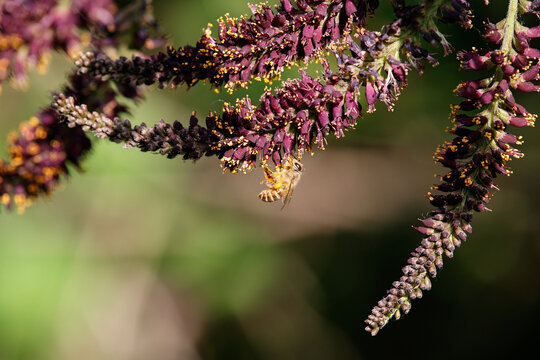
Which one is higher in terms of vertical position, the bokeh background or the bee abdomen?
the bee abdomen

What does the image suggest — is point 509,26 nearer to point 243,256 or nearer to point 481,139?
point 481,139

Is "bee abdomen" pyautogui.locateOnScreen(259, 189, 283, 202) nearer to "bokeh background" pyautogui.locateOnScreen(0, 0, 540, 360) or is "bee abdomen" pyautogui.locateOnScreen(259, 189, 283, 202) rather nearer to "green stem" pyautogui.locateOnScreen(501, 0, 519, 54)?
"bokeh background" pyautogui.locateOnScreen(0, 0, 540, 360)

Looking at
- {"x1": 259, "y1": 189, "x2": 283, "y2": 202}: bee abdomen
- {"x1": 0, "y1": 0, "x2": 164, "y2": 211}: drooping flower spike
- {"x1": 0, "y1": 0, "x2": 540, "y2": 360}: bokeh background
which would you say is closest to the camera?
{"x1": 0, "y1": 0, "x2": 164, "y2": 211}: drooping flower spike

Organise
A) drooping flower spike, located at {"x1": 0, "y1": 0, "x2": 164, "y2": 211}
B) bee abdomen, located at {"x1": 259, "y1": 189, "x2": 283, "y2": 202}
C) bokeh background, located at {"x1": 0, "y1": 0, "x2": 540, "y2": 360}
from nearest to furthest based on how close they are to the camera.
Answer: drooping flower spike, located at {"x1": 0, "y1": 0, "x2": 164, "y2": 211}, bee abdomen, located at {"x1": 259, "y1": 189, "x2": 283, "y2": 202}, bokeh background, located at {"x1": 0, "y1": 0, "x2": 540, "y2": 360}

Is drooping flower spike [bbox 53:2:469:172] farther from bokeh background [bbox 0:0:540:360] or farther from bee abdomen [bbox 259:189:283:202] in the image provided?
bokeh background [bbox 0:0:540:360]

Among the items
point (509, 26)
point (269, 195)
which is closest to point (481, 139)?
point (509, 26)

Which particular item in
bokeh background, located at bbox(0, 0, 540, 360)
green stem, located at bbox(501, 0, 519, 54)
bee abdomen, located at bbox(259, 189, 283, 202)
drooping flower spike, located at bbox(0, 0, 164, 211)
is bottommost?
bokeh background, located at bbox(0, 0, 540, 360)

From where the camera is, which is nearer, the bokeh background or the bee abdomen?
the bee abdomen

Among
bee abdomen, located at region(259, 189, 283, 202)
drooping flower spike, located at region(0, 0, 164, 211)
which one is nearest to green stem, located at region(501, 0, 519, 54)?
drooping flower spike, located at region(0, 0, 164, 211)

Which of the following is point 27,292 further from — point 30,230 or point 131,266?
point 131,266
